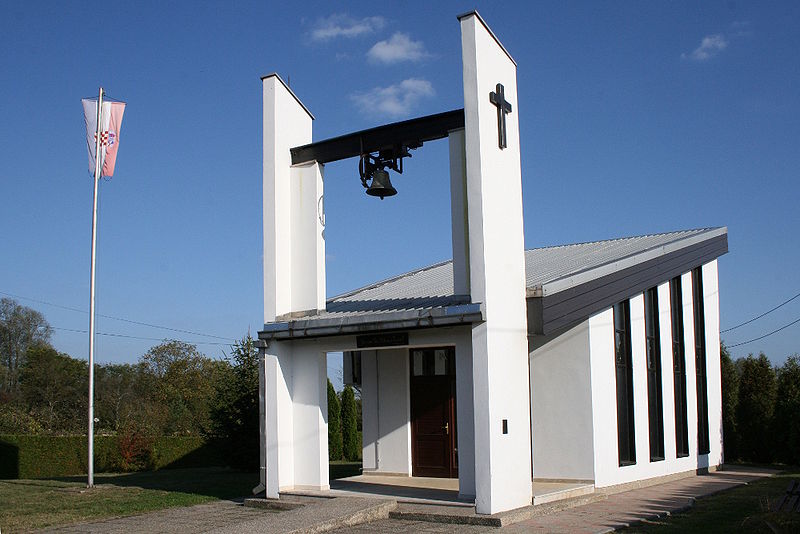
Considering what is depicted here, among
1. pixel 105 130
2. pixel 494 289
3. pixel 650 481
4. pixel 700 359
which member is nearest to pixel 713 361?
pixel 700 359

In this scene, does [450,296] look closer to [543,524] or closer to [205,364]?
[543,524]

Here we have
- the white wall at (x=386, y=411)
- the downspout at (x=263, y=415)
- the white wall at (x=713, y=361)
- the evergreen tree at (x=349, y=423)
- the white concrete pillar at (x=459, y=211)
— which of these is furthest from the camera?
the evergreen tree at (x=349, y=423)

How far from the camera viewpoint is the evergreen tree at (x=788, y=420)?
23047 mm

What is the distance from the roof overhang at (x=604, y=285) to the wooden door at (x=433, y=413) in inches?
130

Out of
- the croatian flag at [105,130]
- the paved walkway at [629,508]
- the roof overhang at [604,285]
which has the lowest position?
the paved walkway at [629,508]

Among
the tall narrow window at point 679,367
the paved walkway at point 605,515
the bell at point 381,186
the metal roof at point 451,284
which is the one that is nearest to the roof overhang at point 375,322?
the metal roof at point 451,284

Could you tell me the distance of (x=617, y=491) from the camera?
49.2 ft

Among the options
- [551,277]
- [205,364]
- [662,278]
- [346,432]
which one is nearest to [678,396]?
[662,278]

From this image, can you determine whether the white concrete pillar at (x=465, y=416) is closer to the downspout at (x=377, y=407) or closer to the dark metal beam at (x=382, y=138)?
the dark metal beam at (x=382, y=138)

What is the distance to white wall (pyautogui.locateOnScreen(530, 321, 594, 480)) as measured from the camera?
14.8m

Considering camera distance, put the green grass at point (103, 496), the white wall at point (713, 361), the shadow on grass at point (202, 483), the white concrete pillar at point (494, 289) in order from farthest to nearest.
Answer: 1. the white wall at point (713, 361)
2. the shadow on grass at point (202, 483)
3. the green grass at point (103, 496)
4. the white concrete pillar at point (494, 289)

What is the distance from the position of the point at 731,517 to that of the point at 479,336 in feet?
14.6

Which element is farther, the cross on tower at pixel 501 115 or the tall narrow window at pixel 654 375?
the tall narrow window at pixel 654 375

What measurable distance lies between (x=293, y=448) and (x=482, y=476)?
13.1ft
